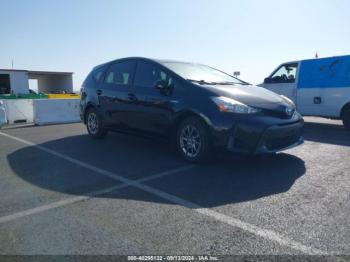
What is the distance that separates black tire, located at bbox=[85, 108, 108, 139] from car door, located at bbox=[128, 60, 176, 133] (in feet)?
4.14

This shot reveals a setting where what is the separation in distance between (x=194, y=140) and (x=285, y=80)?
242 inches

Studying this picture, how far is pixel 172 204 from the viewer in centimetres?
355

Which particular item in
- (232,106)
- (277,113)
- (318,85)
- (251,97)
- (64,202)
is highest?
(318,85)

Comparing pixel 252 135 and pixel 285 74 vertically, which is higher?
pixel 285 74

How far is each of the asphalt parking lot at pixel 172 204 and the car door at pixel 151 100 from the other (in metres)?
0.56

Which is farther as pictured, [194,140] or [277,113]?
[194,140]

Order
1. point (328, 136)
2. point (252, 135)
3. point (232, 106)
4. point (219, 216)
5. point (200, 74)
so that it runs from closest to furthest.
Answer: point (219, 216)
point (252, 135)
point (232, 106)
point (200, 74)
point (328, 136)

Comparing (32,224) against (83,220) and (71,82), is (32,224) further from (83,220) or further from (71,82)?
(71,82)

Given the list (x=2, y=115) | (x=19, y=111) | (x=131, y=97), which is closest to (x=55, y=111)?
(x=19, y=111)

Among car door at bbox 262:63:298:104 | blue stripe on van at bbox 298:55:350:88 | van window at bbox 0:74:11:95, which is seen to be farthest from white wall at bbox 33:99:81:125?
van window at bbox 0:74:11:95

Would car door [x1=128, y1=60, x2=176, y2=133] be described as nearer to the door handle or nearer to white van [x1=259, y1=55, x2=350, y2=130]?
the door handle

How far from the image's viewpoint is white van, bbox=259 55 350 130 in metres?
8.68

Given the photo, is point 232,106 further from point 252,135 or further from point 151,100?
point 151,100

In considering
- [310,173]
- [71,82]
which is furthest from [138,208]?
[71,82]
